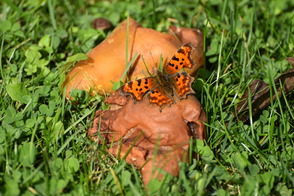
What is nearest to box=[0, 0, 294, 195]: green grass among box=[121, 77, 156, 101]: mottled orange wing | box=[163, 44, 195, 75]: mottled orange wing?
box=[163, 44, 195, 75]: mottled orange wing

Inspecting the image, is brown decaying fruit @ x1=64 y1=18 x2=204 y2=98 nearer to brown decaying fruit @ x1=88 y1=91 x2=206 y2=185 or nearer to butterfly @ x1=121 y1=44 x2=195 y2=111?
butterfly @ x1=121 y1=44 x2=195 y2=111

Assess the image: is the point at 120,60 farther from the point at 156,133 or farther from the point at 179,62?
the point at 156,133

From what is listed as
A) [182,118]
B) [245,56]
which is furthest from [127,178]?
[245,56]

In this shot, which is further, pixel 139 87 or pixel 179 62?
pixel 179 62

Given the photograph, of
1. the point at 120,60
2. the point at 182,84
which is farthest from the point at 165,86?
the point at 120,60

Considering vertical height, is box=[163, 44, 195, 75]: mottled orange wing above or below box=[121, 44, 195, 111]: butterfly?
above

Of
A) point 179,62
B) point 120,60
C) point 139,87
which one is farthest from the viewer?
point 120,60

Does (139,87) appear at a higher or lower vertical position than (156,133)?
higher

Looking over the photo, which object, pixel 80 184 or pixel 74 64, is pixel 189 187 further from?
pixel 74 64
